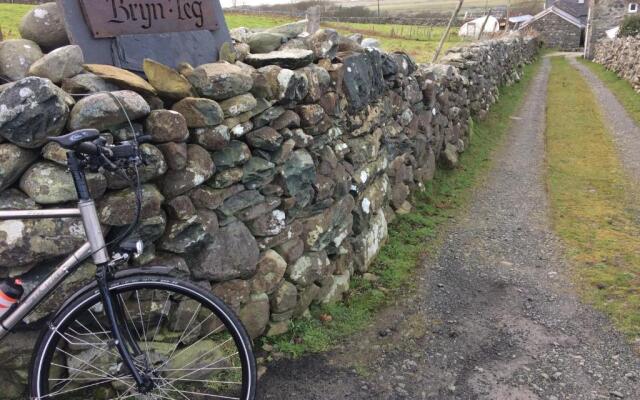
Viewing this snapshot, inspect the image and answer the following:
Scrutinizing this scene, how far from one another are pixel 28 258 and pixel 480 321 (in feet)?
11.4

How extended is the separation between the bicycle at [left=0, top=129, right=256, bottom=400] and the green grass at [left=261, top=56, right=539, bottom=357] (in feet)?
2.43

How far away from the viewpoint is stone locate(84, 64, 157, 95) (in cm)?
300

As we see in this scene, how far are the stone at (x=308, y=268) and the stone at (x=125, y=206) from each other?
1448 millimetres

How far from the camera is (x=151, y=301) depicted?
10.4 ft

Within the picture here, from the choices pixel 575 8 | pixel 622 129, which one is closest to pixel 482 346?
pixel 622 129

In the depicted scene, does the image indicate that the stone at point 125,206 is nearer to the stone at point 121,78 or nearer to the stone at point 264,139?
the stone at point 121,78

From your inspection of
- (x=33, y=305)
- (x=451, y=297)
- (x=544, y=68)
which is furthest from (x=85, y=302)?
(x=544, y=68)

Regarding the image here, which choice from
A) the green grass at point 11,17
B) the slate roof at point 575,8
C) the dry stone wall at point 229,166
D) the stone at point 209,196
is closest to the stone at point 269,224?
the dry stone wall at point 229,166

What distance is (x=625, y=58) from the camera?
24.0m

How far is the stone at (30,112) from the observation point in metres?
2.50

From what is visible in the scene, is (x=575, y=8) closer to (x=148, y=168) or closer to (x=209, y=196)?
(x=209, y=196)

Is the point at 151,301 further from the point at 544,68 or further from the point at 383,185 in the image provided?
the point at 544,68

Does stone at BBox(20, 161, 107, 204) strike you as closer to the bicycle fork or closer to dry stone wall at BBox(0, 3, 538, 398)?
dry stone wall at BBox(0, 3, 538, 398)

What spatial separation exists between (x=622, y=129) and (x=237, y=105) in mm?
12863
